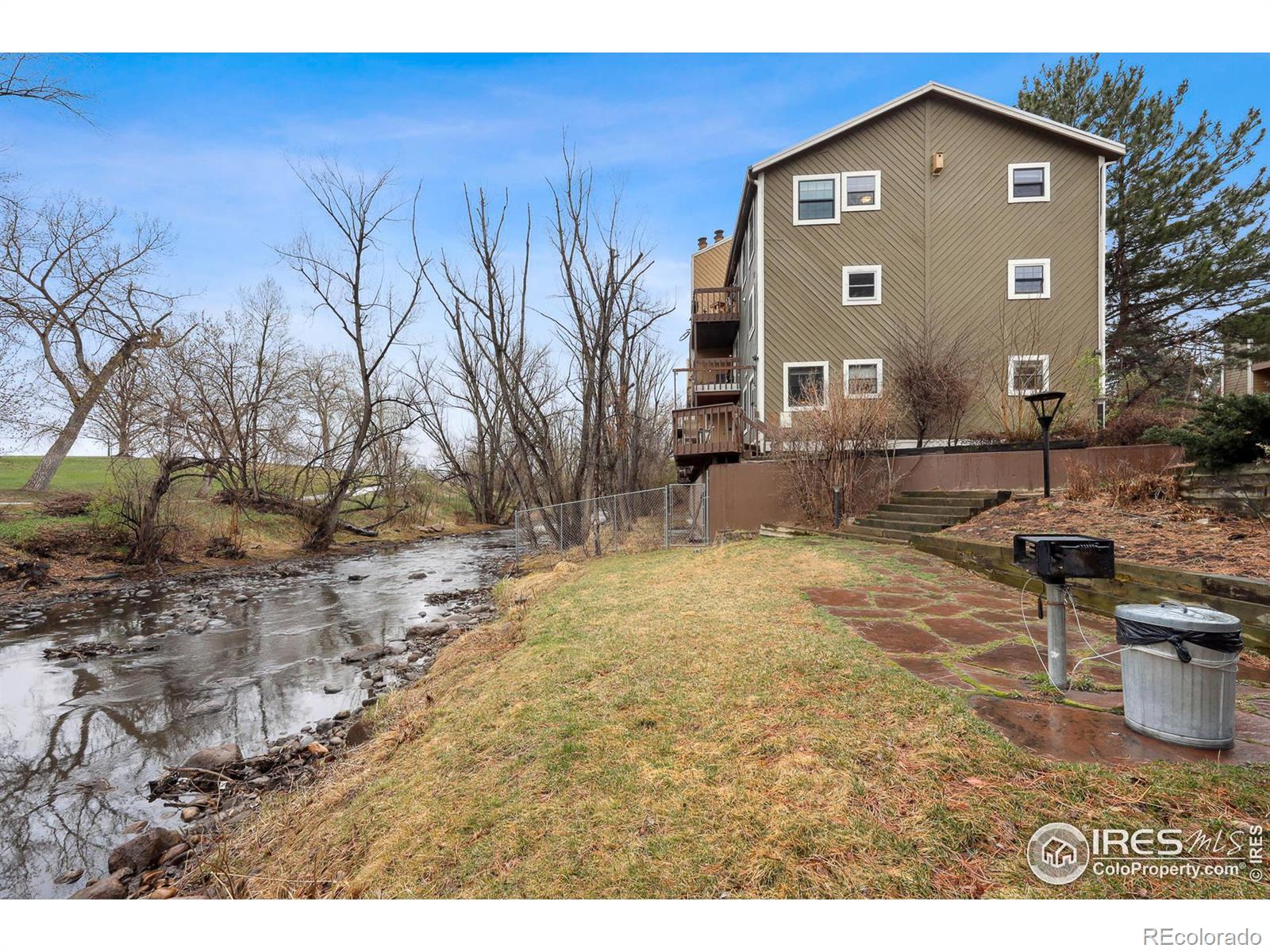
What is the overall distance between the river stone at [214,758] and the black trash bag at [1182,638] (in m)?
6.41

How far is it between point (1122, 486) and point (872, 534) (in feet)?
12.6

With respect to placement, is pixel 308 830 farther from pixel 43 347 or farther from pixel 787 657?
pixel 43 347

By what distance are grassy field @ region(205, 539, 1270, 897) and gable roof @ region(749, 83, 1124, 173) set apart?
626 inches

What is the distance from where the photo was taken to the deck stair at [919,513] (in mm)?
10047

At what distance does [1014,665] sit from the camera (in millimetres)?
4020

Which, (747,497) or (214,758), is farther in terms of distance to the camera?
(747,497)

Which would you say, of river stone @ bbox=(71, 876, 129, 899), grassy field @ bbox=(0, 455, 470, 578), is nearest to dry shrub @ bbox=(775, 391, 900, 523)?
river stone @ bbox=(71, 876, 129, 899)

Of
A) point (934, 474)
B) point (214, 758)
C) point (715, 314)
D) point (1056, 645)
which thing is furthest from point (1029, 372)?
point (214, 758)

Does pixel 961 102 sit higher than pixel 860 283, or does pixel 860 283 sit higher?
pixel 961 102

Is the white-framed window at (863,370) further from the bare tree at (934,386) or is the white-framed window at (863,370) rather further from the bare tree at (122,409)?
the bare tree at (122,409)

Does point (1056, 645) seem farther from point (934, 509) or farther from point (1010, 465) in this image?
point (1010, 465)

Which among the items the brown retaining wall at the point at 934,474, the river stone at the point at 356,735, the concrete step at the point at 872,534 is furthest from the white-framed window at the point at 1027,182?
the river stone at the point at 356,735

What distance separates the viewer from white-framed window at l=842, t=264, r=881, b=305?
16203 millimetres

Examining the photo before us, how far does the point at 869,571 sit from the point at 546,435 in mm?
12045
